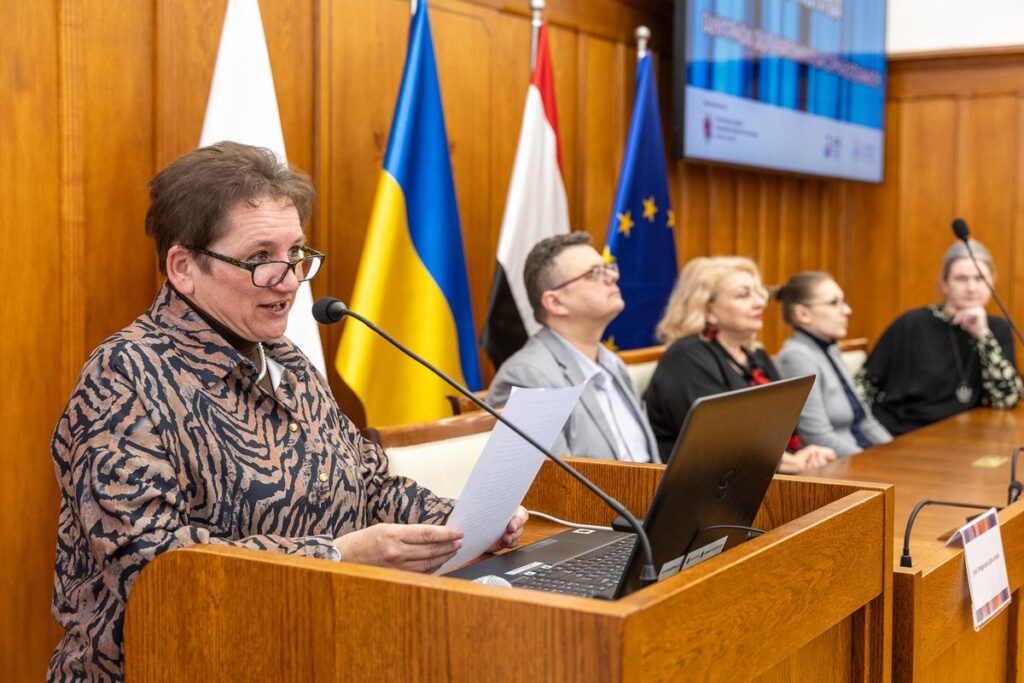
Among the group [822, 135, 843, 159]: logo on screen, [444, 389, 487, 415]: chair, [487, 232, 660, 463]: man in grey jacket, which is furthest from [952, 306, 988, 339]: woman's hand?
[444, 389, 487, 415]: chair

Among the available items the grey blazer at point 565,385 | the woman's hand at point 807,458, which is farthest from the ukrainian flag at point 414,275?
the woman's hand at point 807,458

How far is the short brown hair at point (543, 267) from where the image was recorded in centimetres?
323

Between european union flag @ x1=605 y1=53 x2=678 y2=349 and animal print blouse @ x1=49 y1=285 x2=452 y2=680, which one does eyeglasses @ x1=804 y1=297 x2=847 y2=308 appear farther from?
animal print blouse @ x1=49 y1=285 x2=452 y2=680

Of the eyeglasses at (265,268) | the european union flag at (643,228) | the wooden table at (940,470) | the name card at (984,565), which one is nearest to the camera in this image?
the eyeglasses at (265,268)

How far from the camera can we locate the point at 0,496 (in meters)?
2.77

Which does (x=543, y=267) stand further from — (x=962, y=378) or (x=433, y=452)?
(x=962, y=378)

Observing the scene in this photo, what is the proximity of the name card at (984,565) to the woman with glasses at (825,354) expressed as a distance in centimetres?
223

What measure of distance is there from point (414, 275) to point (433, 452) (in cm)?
135

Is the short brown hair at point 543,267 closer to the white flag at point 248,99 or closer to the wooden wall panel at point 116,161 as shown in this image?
the white flag at point 248,99

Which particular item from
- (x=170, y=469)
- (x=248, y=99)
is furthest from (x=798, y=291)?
(x=170, y=469)

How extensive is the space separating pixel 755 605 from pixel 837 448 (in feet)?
9.78

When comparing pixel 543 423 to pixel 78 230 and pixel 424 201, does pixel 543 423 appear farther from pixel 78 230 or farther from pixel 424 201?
pixel 424 201

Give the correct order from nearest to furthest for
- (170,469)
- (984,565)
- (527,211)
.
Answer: (170,469), (984,565), (527,211)

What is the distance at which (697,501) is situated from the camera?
138 centimetres
